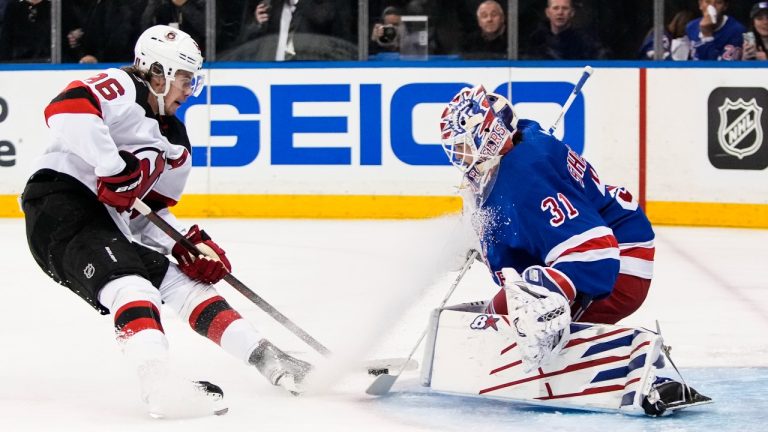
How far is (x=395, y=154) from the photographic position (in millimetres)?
7793

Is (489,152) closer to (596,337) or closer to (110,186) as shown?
(596,337)

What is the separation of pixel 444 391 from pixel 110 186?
951mm

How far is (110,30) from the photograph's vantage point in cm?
811

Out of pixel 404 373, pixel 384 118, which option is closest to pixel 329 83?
pixel 384 118

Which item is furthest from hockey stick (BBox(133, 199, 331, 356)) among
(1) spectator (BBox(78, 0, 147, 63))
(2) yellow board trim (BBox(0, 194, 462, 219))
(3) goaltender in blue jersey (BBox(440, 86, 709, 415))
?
(1) spectator (BBox(78, 0, 147, 63))

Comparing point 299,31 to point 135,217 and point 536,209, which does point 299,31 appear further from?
point 536,209

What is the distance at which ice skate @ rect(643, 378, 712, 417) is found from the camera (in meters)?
3.29

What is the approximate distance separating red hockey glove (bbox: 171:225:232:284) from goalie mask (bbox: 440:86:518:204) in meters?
0.71

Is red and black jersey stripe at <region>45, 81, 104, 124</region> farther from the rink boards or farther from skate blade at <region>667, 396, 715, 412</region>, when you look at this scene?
the rink boards

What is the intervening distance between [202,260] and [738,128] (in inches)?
175

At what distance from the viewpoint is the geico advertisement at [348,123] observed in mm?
7629

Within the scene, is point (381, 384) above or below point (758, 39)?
below

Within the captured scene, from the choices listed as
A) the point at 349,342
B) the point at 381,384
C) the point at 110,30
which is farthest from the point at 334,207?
the point at 381,384

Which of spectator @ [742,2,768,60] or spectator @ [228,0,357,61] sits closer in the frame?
spectator @ [742,2,768,60]
